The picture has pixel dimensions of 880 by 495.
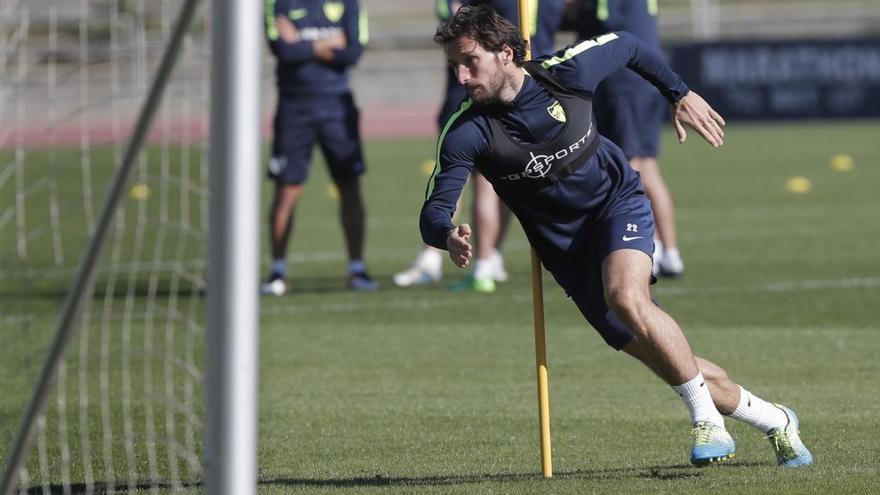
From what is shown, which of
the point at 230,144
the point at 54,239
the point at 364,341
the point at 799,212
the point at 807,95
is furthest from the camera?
the point at 807,95

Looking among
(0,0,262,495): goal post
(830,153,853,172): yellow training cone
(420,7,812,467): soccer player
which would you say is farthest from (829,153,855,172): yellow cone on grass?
(420,7,812,467): soccer player

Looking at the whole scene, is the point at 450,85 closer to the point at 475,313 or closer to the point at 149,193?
the point at 475,313

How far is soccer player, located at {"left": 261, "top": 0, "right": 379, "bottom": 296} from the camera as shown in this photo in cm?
1167

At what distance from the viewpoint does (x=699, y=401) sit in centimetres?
580

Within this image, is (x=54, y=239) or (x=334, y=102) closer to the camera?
(x=334, y=102)

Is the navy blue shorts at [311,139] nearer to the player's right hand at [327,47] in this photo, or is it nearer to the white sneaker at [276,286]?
the player's right hand at [327,47]

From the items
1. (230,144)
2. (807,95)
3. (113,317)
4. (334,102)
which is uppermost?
(230,144)

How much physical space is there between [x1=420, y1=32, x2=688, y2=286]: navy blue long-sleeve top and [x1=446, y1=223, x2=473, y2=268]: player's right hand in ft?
0.64

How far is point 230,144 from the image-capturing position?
3707 millimetres

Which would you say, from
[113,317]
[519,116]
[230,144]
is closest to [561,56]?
[519,116]

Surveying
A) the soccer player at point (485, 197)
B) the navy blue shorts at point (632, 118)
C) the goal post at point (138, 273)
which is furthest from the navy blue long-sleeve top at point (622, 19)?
the goal post at point (138, 273)

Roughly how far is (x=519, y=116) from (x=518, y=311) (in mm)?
4791

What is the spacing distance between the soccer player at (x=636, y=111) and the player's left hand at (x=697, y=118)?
5.27 m

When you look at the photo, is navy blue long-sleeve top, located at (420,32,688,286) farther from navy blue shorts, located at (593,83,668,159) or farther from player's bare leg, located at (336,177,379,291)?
player's bare leg, located at (336,177,379,291)
